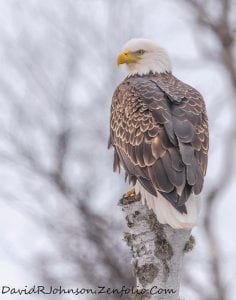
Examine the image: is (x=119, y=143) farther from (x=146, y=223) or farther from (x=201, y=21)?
(x=201, y=21)

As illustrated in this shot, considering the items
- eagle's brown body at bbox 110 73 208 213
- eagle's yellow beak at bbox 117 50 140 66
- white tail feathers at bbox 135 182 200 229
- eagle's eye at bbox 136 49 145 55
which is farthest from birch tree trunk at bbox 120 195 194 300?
eagle's eye at bbox 136 49 145 55

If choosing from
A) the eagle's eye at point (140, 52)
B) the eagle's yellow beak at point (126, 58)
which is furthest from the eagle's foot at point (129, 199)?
the eagle's eye at point (140, 52)

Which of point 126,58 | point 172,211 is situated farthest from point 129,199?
point 126,58

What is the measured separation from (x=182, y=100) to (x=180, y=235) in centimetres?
148

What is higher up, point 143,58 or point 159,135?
point 143,58

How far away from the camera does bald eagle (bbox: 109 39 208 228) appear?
7.32 m

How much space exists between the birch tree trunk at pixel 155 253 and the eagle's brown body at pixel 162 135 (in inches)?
8.5

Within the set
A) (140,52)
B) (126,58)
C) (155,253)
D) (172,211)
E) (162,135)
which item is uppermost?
(140,52)

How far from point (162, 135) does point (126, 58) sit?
1.79 meters

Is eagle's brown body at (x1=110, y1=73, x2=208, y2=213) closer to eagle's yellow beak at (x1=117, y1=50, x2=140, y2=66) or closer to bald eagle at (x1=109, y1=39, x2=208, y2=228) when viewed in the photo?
bald eagle at (x1=109, y1=39, x2=208, y2=228)

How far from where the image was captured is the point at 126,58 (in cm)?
945

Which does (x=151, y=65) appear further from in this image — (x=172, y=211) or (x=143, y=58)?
(x=172, y=211)

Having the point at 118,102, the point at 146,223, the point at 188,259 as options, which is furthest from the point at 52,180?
the point at 146,223

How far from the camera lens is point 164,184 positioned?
7.38 metres
